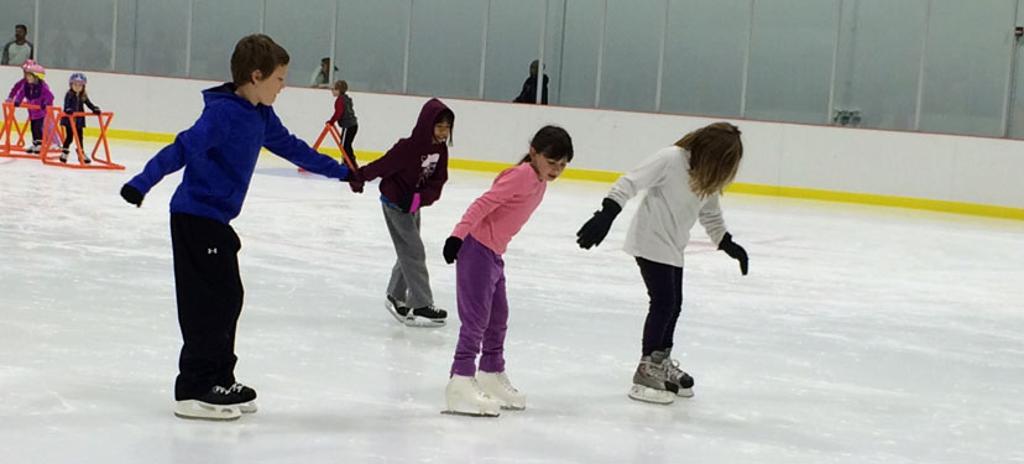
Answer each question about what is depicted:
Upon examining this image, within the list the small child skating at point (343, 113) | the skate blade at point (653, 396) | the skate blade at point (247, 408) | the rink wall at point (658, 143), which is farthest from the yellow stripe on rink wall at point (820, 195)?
the skate blade at point (247, 408)

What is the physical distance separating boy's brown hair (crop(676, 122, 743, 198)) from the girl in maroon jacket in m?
1.25

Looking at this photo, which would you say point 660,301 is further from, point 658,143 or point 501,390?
point 658,143

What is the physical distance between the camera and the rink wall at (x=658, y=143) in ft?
50.2

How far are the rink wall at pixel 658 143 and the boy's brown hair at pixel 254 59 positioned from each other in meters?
12.7

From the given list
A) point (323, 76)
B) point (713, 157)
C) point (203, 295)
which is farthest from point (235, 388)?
point (323, 76)

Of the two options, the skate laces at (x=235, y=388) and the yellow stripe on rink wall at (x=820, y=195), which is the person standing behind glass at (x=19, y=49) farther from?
the skate laces at (x=235, y=388)

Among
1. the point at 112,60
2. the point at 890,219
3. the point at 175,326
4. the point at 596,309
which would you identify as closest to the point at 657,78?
the point at 890,219

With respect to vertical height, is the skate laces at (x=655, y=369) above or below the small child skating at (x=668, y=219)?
below

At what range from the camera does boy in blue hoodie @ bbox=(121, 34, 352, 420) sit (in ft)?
12.3

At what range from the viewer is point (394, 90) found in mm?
19344

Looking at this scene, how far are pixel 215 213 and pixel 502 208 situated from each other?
2.86 feet

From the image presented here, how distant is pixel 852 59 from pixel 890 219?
438cm

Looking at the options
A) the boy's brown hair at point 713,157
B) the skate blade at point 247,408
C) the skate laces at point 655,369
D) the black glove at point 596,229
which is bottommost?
the skate blade at point 247,408

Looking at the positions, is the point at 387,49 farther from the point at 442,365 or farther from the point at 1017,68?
the point at 442,365
